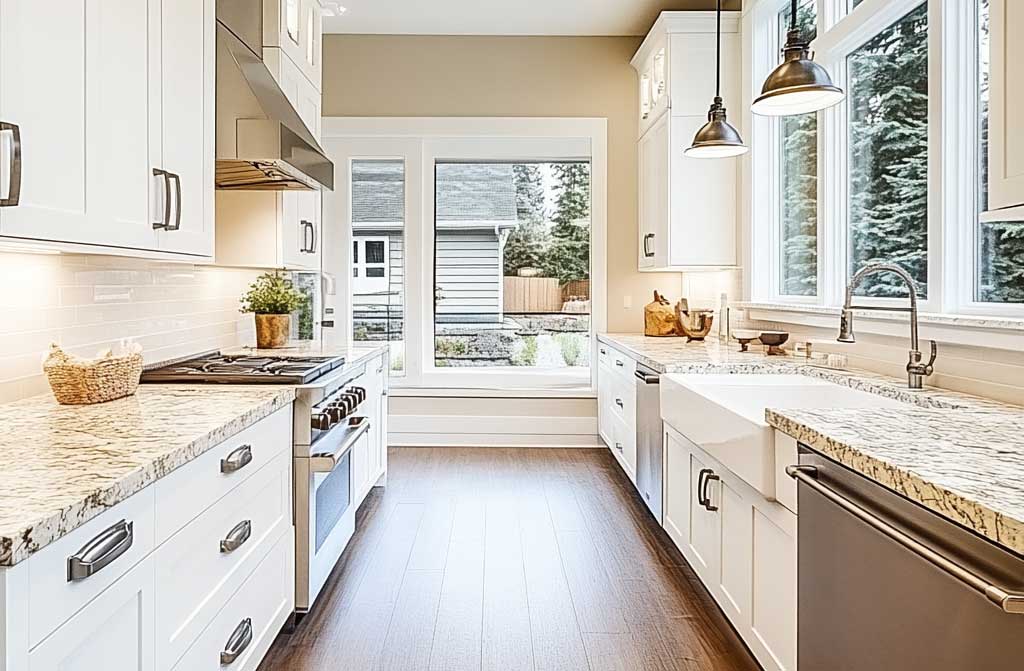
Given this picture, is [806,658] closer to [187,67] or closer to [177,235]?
[177,235]

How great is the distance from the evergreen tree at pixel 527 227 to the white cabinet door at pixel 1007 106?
14.6 feet

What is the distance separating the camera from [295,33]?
383 cm

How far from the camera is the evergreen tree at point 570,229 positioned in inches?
244

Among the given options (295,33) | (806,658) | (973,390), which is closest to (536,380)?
(295,33)

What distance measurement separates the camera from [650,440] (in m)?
3.97

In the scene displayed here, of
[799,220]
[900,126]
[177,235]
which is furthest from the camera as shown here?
[799,220]

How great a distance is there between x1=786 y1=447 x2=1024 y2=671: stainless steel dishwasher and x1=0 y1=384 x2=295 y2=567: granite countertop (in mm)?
1336

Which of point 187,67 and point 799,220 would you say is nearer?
point 187,67

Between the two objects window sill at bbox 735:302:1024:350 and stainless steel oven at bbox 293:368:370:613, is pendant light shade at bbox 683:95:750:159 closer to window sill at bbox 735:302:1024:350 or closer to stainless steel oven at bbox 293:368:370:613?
window sill at bbox 735:302:1024:350

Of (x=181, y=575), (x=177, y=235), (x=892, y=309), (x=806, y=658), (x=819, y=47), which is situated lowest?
(x=806, y=658)

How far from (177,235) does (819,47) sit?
114 inches

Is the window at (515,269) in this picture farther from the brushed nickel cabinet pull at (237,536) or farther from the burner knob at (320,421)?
the brushed nickel cabinet pull at (237,536)

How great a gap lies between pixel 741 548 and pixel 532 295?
387 centimetres

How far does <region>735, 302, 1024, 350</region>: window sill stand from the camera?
2.29 m
